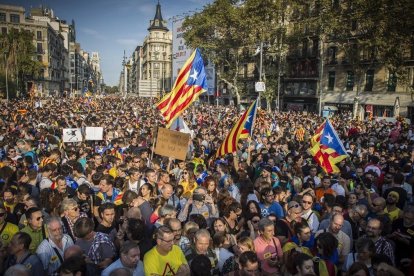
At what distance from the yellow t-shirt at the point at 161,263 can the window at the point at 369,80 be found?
3744cm

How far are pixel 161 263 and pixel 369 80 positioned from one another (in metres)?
37.9

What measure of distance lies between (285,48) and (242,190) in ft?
120

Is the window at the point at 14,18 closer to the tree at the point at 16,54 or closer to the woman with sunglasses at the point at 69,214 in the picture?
the tree at the point at 16,54

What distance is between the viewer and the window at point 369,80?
36.2 metres

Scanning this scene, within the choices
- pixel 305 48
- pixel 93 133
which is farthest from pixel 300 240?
pixel 305 48

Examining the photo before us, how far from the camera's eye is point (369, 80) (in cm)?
3650

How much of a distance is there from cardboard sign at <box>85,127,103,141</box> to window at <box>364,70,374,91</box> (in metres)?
31.6

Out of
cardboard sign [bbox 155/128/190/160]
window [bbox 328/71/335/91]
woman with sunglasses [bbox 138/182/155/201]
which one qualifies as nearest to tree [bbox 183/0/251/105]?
window [bbox 328/71/335/91]

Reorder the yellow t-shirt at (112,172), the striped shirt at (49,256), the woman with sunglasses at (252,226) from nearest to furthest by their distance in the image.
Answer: the striped shirt at (49,256) → the woman with sunglasses at (252,226) → the yellow t-shirt at (112,172)

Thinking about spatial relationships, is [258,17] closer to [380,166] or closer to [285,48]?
[285,48]

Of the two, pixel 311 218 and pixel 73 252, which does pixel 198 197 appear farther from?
pixel 73 252

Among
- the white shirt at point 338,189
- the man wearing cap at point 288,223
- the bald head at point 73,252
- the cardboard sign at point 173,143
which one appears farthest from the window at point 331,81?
the bald head at point 73,252

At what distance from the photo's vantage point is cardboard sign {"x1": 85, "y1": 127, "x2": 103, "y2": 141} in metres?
13.7

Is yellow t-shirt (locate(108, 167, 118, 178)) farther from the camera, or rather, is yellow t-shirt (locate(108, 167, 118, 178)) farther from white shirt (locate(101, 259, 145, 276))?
white shirt (locate(101, 259, 145, 276))
